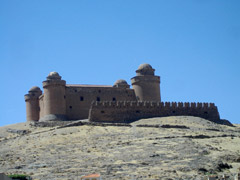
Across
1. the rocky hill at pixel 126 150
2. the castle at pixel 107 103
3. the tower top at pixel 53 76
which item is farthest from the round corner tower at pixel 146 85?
the tower top at pixel 53 76

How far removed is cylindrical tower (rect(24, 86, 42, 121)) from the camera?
181 ft

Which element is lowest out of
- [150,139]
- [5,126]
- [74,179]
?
[74,179]

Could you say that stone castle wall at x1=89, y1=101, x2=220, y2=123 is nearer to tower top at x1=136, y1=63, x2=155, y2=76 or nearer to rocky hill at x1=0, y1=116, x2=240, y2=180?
rocky hill at x1=0, y1=116, x2=240, y2=180

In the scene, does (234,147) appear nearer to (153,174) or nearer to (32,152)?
(153,174)

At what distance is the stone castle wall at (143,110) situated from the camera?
4697 centimetres

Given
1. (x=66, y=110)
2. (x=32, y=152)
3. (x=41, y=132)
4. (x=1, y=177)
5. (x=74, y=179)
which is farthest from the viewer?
(x=66, y=110)

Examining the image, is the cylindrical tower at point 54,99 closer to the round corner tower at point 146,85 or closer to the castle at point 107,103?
the castle at point 107,103

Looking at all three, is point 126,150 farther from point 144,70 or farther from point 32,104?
point 32,104

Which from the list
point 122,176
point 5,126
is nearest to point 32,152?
point 122,176

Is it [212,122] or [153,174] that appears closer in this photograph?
[153,174]

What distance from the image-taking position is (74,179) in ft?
88.0

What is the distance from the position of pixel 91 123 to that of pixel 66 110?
7.75 m

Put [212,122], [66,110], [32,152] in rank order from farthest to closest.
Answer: [66,110] → [212,122] → [32,152]

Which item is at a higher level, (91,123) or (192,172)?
(91,123)
